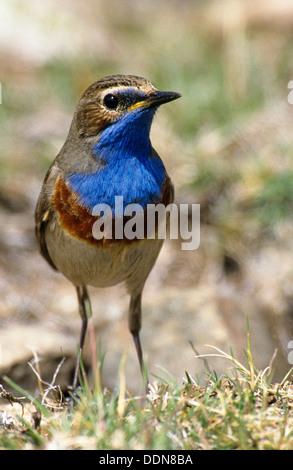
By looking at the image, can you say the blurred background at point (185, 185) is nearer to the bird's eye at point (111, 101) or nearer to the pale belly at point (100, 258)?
the pale belly at point (100, 258)

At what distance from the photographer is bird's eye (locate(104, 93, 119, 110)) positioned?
390 cm

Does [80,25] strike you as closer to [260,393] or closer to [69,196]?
[69,196]

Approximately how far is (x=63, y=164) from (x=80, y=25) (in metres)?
6.74

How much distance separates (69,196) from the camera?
4.00 meters

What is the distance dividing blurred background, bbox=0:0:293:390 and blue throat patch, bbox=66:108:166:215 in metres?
1.33

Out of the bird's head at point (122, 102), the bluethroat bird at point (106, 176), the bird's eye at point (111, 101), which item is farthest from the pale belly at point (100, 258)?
the bird's eye at point (111, 101)

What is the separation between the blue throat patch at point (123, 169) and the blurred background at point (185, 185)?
1334mm

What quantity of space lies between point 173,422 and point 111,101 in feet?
6.19

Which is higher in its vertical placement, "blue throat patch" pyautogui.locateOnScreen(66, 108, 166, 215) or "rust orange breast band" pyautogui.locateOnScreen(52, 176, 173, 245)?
"blue throat patch" pyautogui.locateOnScreen(66, 108, 166, 215)

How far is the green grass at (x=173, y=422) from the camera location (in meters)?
2.80

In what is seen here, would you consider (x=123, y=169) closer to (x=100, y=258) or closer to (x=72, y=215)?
(x=72, y=215)

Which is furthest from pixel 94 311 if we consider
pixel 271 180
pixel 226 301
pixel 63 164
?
pixel 63 164

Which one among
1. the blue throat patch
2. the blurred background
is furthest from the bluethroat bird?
the blurred background

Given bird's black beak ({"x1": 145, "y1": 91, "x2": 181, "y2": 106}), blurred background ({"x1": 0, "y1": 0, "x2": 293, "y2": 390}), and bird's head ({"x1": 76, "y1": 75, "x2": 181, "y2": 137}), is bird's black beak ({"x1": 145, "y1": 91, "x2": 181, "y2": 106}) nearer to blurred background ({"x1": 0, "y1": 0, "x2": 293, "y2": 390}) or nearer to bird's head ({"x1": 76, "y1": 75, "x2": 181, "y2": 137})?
bird's head ({"x1": 76, "y1": 75, "x2": 181, "y2": 137})
